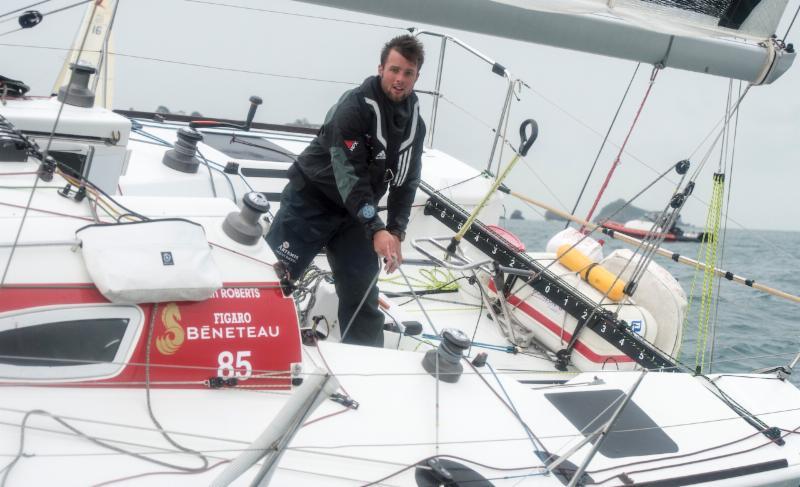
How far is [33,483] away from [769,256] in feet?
61.8

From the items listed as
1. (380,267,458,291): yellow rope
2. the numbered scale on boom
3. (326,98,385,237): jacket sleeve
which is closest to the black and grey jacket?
(326,98,385,237): jacket sleeve

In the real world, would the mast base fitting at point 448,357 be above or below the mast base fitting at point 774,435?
above

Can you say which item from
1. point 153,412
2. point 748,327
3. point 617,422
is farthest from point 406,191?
point 748,327

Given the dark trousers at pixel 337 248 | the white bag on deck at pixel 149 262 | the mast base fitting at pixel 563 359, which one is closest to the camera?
the white bag on deck at pixel 149 262

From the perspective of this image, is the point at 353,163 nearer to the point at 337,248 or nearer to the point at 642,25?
the point at 337,248

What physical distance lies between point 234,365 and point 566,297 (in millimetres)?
2427

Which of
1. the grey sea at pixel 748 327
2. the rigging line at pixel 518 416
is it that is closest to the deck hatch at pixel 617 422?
the rigging line at pixel 518 416

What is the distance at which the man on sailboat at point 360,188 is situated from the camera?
288cm

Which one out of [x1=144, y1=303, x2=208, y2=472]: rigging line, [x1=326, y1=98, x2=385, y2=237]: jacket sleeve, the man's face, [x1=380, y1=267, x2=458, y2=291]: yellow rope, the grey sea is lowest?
the grey sea

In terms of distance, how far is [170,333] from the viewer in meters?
2.39

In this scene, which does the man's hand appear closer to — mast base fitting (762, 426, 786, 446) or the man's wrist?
the man's wrist

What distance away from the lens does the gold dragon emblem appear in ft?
7.82

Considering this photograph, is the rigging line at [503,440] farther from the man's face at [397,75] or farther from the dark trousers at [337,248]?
the man's face at [397,75]

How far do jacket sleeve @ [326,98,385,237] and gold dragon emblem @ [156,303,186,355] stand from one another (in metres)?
0.78
